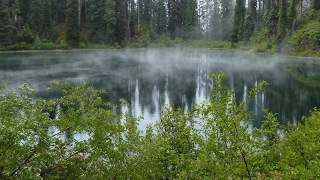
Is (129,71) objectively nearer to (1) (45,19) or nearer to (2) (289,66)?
(2) (289,66)

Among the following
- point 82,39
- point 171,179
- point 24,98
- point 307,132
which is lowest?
point 171,179

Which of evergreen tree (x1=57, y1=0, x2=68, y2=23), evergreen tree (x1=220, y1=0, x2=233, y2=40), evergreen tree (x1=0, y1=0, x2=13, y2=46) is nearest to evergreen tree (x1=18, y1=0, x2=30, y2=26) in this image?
evergreen tree (x1=57, y1=0, x2=68, y2=23)

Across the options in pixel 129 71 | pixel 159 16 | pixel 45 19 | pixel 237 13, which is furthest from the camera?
pixel 159 16

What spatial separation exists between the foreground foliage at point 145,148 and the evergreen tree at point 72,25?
5388 centimetres

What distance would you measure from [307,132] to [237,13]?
2546 inches

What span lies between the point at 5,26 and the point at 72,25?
456 inches

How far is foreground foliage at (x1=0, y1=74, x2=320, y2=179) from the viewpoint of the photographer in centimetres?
486

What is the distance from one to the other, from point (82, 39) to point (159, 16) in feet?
70.5

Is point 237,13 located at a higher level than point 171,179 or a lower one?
higher

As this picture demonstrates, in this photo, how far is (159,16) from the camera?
3022 inches

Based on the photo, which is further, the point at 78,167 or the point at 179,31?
the point at 179,31

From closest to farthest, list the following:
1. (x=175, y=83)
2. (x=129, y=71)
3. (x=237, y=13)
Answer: (x=175, y=83) → (x=129, y=71) → (x=237, y=13)

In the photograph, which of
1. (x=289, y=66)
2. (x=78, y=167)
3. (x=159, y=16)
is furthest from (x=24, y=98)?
(x=159, y=16)

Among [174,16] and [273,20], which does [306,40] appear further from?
[174,16]
